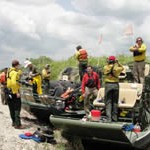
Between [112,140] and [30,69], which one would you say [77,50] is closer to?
[30,69]

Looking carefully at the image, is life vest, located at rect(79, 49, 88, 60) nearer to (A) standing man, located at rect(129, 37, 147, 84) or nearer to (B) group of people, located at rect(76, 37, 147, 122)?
(B) group of people, located at rect(76, 37, 147, 122)

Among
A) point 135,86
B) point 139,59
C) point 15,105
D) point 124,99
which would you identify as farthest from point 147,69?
point 15,105

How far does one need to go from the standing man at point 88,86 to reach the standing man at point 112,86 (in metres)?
1.08

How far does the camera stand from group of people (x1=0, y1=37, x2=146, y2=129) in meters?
9.27

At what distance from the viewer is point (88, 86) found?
34.3ft

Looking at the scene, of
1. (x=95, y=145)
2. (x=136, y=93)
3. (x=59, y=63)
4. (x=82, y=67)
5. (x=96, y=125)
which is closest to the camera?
(x=96, y=125)

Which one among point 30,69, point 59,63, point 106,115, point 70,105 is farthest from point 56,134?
point 59,63

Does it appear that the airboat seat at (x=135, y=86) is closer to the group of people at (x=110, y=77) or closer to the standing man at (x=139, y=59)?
the group of people at (x=110, y=77)

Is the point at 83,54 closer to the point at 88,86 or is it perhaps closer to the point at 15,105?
the point at 88,86

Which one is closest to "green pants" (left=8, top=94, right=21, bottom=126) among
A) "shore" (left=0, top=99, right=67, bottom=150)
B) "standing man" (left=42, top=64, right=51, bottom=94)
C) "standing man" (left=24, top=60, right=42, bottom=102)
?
"shore" (left=0, top=99, right=67, bottom=150)

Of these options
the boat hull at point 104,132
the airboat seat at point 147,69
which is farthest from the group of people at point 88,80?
the boat hull at point 104,132

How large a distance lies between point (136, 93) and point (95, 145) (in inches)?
72.5

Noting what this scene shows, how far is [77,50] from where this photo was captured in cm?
1263

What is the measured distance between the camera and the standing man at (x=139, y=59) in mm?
11328
